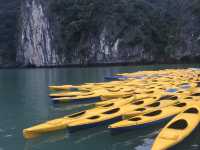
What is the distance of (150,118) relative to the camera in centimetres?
1012

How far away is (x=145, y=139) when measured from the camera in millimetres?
9562

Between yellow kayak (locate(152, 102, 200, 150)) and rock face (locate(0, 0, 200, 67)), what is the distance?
135 feet

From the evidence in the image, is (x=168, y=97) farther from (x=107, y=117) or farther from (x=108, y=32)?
(x=108, y=32)

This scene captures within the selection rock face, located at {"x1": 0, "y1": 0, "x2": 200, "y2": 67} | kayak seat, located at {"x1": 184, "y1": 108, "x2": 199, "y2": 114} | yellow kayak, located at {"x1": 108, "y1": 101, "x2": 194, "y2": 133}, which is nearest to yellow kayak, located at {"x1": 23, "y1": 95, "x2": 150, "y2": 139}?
yellow kayak, located at {"x1": 108, "y1": 101, "x2": 194, "y2": 133}

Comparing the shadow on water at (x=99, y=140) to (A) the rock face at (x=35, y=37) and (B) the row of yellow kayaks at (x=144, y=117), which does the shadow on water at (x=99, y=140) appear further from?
(A) the rock face at (x=35, y=37)

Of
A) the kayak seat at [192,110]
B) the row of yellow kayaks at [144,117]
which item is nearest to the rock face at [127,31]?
the row of yellow kayaks at [144,117]

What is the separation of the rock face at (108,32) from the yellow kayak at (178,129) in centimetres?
4114

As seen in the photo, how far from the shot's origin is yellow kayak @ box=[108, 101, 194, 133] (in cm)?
946

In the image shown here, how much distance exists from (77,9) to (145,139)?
53.7m

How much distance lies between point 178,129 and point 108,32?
1928 inches

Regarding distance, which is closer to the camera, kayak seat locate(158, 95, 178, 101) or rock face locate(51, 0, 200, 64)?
kayak seat locate(158, 95, 178, 101)

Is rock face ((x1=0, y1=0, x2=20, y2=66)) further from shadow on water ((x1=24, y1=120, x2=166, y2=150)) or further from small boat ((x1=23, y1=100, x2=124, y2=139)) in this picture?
shadow on water ((x1=24, y1=120, x2=166, y2=150))

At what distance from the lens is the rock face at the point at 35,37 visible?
2522 inches

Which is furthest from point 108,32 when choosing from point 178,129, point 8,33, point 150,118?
point 178,129
